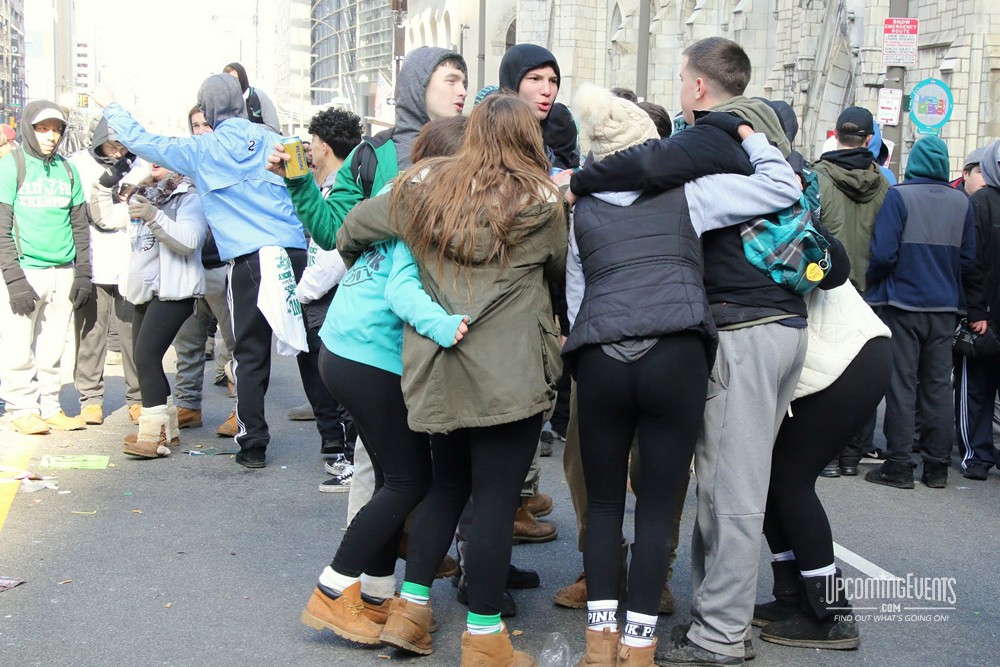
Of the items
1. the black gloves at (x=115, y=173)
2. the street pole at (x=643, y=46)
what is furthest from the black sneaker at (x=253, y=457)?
the street pole at (x=643, y=46)

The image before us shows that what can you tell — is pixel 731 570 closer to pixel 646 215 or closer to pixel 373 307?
pixel 646 215

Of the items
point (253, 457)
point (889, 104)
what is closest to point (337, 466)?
point (253, 457)

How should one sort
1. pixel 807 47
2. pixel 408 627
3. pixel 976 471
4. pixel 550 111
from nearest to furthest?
pixel 408 627
pixel 550 111
pixel 976 471
pixel 807 47

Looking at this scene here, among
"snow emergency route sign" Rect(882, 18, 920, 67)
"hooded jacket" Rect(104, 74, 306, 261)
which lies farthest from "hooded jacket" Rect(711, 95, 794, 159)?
"snow emergency route sign" Rect(882, 18, 920, 67)

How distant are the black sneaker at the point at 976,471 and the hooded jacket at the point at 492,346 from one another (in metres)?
4.66

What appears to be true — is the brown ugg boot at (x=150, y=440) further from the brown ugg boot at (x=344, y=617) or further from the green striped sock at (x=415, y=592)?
the green striped sock at (x=415, y=592)

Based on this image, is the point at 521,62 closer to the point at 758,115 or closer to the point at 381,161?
the point at 381,161

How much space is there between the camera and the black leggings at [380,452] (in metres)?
4.26

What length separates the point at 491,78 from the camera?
63.7 m

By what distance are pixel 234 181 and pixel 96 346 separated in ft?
7.97

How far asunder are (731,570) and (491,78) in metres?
61.3

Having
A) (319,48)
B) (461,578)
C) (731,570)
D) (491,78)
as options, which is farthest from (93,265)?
(319,48)

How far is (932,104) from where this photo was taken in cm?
1576

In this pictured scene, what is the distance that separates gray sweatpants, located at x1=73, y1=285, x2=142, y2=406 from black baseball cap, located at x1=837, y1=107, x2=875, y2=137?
17.1 ft
